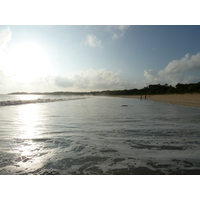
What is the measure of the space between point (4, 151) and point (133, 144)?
4706 mm

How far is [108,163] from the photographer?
15.9 feet

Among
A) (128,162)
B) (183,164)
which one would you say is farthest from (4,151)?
(183,164)
